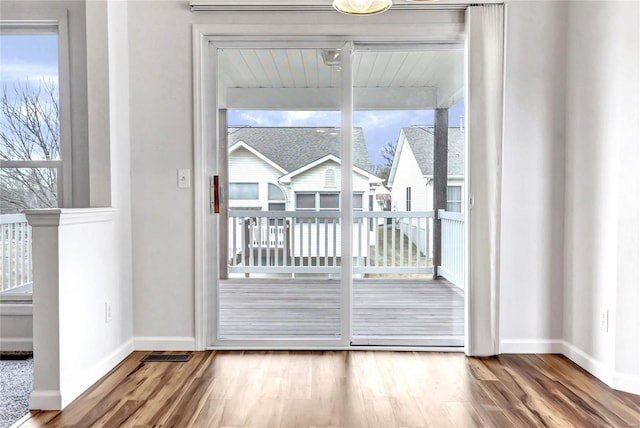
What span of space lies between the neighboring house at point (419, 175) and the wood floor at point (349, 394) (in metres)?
0.92

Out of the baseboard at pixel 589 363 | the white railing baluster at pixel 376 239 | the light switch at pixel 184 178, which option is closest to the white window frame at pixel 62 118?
A: the light switch at pixel 184 178

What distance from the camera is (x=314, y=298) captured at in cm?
311

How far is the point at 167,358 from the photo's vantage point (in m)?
2.83

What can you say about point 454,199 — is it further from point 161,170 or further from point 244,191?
point 161,170

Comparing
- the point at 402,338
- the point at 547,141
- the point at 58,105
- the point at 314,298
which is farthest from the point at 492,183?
the point at 58,105

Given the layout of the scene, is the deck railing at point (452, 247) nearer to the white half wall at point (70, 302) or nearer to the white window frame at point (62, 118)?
the white half wall at point (70, 302)

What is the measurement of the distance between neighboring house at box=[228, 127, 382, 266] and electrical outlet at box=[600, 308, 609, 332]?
4.94 ft

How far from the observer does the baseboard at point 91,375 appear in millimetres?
2213

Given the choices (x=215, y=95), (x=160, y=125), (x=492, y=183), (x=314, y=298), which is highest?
(x=215, y=95)

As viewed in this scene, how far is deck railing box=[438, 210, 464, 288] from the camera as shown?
3037 millimetres

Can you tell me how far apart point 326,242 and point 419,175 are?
0.82m

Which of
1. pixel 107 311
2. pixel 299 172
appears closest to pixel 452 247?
pixel 299 172

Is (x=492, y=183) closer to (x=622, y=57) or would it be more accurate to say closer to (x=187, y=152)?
(x=622, y=57)

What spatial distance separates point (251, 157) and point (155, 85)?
0.81 m
